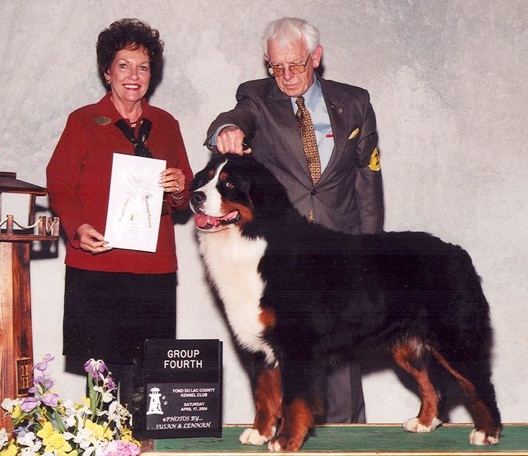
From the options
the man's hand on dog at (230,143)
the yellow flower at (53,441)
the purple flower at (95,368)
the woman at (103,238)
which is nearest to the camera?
the yellow flower at (53,441)

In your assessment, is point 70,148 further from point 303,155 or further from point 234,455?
point 234,455

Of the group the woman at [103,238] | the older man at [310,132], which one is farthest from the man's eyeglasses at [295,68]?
the woman at [103,238]

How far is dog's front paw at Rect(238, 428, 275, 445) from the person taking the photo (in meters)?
2.94

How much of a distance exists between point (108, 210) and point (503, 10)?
3088 mm

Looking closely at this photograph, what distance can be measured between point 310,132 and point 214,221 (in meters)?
0.75

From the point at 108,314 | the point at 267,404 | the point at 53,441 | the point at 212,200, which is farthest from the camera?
the point at 108,314

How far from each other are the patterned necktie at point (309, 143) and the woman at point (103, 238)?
619mm

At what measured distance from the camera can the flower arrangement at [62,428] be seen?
8.64 ft

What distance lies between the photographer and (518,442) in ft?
10.1

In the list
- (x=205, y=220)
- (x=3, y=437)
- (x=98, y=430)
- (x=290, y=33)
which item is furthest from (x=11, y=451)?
(x=290, y=33)

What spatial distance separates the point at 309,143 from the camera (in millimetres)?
3371

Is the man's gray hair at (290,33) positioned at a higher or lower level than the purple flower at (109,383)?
higher

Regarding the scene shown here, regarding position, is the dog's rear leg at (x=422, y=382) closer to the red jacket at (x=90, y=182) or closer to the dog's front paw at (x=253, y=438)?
the dog's front paw at (x=253, y=438)

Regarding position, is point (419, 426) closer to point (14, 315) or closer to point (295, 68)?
point (295, 68)
